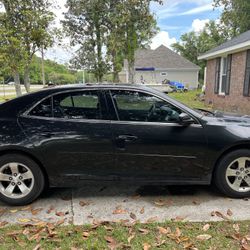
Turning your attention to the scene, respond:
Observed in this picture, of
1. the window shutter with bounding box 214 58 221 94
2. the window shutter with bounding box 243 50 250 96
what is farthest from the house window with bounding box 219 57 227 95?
the window shutter with bounding box 243 50 250 96

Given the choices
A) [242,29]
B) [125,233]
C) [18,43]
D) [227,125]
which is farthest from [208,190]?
[242,29]

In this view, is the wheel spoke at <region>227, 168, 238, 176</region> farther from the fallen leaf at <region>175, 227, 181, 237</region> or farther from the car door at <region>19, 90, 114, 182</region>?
the car door at <region>19, 90, 114, 182</region>

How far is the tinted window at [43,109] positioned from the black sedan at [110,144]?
0.5 inches

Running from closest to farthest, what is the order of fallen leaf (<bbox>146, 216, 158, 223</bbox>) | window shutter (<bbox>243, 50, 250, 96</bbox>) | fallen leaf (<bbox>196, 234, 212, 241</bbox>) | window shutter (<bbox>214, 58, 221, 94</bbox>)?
fallen leaf (<bbox>196, 234, 212, 241</bbox>) → fallen leaf (<bbox>146, 216, 158, 223</bbox>) → window shutter (<bbox>243, 50, 250, 96</bbox>) → window shutter (<bbox>214, 58, 221, 94</bbox>)

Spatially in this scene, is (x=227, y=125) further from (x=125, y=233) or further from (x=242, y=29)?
(x=242, y=29)

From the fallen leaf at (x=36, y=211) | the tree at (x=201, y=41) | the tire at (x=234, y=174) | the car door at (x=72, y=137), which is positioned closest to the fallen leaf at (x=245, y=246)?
the tire at (x=234, y=174)

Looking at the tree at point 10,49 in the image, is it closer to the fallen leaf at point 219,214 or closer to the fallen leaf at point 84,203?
the fallen leaf at point 84,203

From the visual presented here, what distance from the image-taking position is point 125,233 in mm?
2938

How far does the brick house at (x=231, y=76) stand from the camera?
1141cm

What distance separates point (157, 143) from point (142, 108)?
58 cm

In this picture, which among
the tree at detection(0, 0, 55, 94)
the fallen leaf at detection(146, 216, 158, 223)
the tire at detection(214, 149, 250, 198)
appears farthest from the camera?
the tree at detection(0, 0, 55, 94)

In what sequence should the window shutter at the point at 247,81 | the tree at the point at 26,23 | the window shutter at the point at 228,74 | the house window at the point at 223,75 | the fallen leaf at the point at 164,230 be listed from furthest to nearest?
1. the house window at the point at 223,75
2. the window shutter at the point at 228,74
3. the window shutter at the point at 247,81
4. the tree at the point at 26,23
5. the fallen leaf at the point at 164,230

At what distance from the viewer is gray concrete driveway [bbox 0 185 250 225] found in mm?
3281

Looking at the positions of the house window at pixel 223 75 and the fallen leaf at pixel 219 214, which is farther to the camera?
the house window at pixel 223 75
